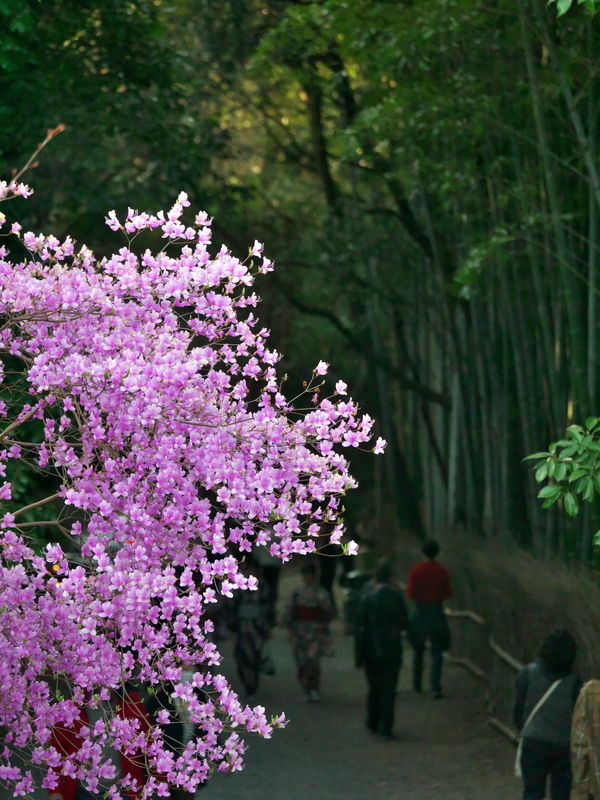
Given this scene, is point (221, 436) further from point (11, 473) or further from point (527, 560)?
point (527, 560)

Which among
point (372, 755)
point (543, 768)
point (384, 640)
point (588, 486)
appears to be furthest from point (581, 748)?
point (384, 640)

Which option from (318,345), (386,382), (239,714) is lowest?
(239,714)

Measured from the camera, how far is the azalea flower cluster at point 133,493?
Answer: 141 inches

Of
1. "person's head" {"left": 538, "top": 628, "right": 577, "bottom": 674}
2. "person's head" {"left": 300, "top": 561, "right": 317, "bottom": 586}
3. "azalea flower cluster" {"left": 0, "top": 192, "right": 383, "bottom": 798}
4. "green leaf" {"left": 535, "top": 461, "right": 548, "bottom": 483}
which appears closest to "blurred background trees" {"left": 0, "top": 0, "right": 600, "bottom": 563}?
"person's head" {"left": 300, "top": 561, "right": 317, "bottom": 586}

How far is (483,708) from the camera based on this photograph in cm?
1031

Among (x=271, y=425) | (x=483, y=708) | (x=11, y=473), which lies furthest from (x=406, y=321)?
(x=271, y=425)

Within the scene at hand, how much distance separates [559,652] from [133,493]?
325 centimetres

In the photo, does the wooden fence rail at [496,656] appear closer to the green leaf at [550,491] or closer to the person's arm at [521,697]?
the person's arm at [521,697]

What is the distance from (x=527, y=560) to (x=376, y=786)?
2.37 m

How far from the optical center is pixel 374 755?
8.94 meters

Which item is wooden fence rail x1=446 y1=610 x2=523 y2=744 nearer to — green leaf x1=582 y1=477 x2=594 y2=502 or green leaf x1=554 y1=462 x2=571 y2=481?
green leaf x1=582 y1=477 x2=594 y2=502

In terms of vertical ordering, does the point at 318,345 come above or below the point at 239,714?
above

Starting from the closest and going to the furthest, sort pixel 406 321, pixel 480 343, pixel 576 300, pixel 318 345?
1. pixel 576 300
2. pixel 480 343
3. pixel 406 321
4. pixel 318 345

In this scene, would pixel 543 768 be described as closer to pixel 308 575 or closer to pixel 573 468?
pixel 573 468
